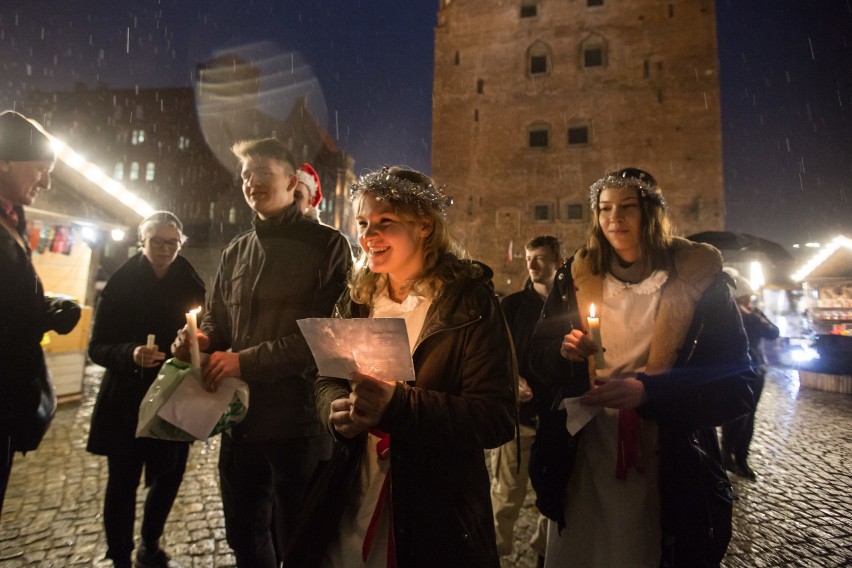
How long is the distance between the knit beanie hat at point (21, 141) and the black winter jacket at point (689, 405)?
3.24 m

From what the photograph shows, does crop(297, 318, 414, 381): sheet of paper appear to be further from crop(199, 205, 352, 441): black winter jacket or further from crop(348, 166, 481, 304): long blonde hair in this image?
crop(199, 205, 352, 441): black winter jacket

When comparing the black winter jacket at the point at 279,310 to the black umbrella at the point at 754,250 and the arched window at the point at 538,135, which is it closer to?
the black umbrella at the point at 754,250

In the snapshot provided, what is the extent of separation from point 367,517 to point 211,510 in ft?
10.6

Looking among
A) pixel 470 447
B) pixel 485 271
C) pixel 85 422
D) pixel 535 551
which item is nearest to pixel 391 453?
pixel 470 447

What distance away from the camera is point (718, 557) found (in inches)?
76.0

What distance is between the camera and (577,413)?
2020 millimetres

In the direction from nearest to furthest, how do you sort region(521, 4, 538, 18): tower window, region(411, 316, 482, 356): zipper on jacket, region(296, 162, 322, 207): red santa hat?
region(411, 316, 482, 356): zipper on jacket < region(296, 162, 322, 207): red santa hat < region(521, 4, 538, 18): tower window

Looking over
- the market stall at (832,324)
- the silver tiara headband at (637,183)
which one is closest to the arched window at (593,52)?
the market stall at (832,324)

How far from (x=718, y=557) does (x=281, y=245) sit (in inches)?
104

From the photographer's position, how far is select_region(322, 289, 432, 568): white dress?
1.67 metres

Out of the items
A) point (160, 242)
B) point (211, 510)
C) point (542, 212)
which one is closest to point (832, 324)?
point (211, 510)

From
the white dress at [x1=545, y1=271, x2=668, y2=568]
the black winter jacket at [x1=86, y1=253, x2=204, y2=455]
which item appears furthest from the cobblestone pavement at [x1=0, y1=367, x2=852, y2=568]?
the white dress at [x1=545, y1=271, x2=668, y2=568]

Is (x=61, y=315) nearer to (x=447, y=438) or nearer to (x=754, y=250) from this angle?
(x=447, y=438)

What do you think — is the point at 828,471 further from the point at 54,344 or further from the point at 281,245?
the point at 54,344
